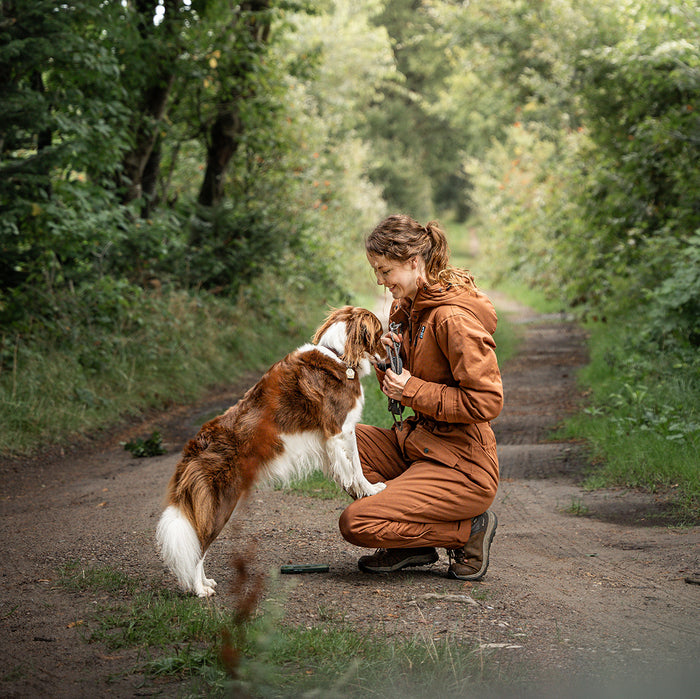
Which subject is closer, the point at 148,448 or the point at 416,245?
the point at 416,245

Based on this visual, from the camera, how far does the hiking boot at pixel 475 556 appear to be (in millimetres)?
4289

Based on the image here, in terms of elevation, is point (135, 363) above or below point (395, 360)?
below

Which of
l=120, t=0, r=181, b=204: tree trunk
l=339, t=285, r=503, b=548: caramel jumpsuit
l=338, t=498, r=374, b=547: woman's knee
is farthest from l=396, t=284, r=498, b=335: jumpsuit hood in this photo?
l=120, t=0, r=181, b=204: tree trunk

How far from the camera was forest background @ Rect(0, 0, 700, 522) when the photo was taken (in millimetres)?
8516

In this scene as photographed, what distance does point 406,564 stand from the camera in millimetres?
4418

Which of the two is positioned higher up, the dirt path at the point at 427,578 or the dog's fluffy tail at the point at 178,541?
the dog's fluffy tail at the point at 178,541

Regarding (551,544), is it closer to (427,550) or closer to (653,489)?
(427,550)

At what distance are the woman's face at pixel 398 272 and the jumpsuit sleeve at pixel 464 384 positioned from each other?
0.99ft

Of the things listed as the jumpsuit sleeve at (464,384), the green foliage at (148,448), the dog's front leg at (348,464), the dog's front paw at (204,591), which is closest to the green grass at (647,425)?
the jumpsuit sleeve at (464,384)

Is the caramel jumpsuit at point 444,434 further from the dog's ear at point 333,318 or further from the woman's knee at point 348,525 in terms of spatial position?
the dog's ear at point 333,318

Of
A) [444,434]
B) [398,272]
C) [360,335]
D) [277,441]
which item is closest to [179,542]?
[277,441]

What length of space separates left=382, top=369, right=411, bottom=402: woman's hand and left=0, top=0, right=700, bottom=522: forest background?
1.47 m

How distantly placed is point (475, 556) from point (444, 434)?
661mm

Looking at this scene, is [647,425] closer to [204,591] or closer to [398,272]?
[398,272]
